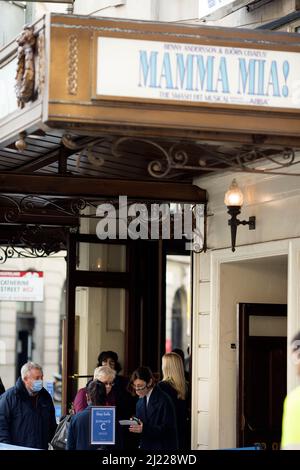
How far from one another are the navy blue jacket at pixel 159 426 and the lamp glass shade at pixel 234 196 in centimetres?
214

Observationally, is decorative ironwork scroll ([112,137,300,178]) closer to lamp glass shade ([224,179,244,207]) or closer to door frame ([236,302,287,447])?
lamp glass shade ([224,179,244,207])

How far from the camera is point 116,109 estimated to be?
8.22 m

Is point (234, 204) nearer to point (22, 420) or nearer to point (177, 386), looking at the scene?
point (177, 386)

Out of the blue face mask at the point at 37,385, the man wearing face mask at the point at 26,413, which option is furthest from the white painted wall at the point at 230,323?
the blue face mask at the point at 37,385

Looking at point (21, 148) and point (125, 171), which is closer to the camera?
point (21, 148)

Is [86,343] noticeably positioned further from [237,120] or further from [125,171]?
[237,120]

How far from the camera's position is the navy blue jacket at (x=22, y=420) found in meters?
11.1

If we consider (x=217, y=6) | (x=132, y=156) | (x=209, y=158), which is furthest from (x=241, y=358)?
(x=217, y=6)

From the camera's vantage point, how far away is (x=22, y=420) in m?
11.1

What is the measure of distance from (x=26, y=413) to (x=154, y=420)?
1295mm

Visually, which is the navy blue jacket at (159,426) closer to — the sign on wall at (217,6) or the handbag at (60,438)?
the handbag at (60,438)
